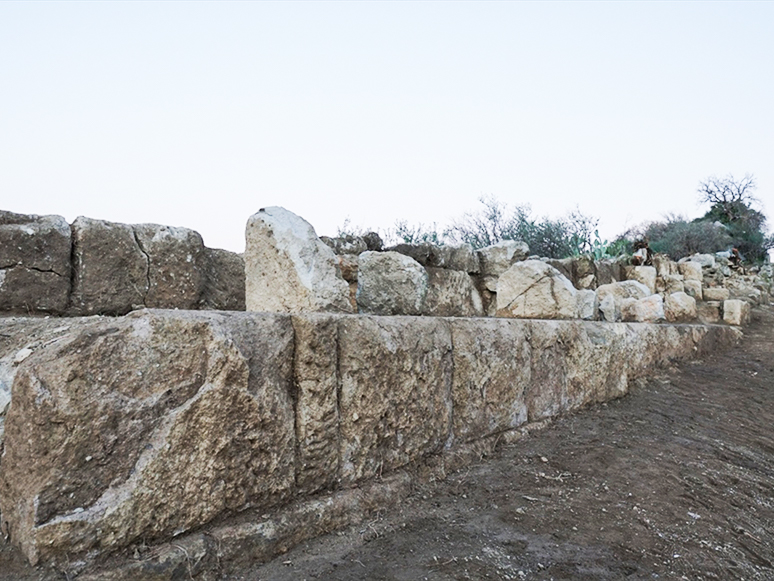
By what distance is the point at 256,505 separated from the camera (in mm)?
1708

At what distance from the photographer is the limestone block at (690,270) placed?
32.0 ft

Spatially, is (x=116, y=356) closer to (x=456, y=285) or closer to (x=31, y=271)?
(x=31, y=271)

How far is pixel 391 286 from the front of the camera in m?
2.98

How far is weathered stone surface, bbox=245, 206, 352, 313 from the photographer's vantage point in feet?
7.61

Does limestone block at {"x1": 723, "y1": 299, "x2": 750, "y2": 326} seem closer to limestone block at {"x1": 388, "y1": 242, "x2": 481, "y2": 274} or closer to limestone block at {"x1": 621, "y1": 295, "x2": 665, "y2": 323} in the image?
limestone block at {"x1": 621, "y1": 295, "x2": 665, "y2": 323}

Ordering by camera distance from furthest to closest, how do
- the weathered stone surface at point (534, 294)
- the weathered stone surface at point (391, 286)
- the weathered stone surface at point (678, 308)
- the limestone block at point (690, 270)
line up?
the limestone block at point (690, 270), the weathered stone surface at point (678, 308), the weathered stone surface at point (534, 294), the weathered stone surface at point (391, 286)

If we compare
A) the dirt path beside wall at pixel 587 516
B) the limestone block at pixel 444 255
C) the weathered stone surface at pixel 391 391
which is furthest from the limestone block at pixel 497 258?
the weathered stone surface at pixel 391 391

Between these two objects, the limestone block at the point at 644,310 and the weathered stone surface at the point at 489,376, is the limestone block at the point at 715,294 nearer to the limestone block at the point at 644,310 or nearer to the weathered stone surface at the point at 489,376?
the limestone block at the point at 644,310

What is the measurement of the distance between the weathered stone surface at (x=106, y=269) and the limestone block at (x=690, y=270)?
10.1 meters

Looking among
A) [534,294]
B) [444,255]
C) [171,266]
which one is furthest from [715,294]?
[171,266]

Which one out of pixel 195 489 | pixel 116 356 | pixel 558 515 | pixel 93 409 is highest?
pixel 116 356

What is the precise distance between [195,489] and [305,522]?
0.45 meters

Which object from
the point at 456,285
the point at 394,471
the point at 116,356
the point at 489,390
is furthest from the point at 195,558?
the point at 456,285

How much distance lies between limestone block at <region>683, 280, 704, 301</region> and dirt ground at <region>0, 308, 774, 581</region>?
594 centimetres
